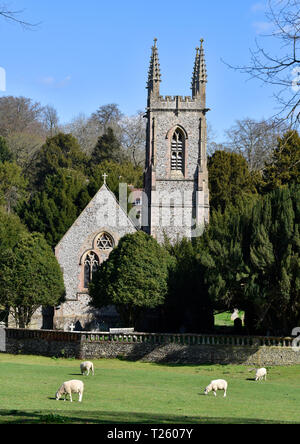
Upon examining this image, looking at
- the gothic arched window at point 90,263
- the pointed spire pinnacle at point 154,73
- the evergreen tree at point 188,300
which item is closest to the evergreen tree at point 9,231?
the gothic arched window at point 90,263

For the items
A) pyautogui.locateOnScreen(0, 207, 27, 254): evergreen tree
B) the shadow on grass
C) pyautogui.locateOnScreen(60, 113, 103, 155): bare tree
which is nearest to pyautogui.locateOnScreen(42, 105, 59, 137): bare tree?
pyautogui.locateOnScreen(60, 113, 103, 155): bare tree

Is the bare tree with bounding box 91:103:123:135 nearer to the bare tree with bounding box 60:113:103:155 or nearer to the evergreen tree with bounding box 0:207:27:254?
the bare tree with bounding box 60:113:103:155

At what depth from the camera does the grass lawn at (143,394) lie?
14.7 m

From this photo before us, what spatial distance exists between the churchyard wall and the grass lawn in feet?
2.69

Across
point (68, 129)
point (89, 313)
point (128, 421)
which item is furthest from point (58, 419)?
point (68, 129)

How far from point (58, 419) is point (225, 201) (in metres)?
52.9

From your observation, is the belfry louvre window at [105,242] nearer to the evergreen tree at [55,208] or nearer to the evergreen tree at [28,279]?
the evergreen tree at [28,279]

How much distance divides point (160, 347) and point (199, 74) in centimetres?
2519

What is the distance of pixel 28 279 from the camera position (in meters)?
41.6

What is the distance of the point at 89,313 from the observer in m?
46.3

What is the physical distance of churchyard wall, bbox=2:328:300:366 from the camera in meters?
33.0

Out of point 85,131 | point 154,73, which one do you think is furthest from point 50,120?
point 154,73

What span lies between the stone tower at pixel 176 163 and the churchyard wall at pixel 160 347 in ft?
50.0

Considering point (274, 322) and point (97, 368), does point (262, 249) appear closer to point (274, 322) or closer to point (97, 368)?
point (274, 322)
